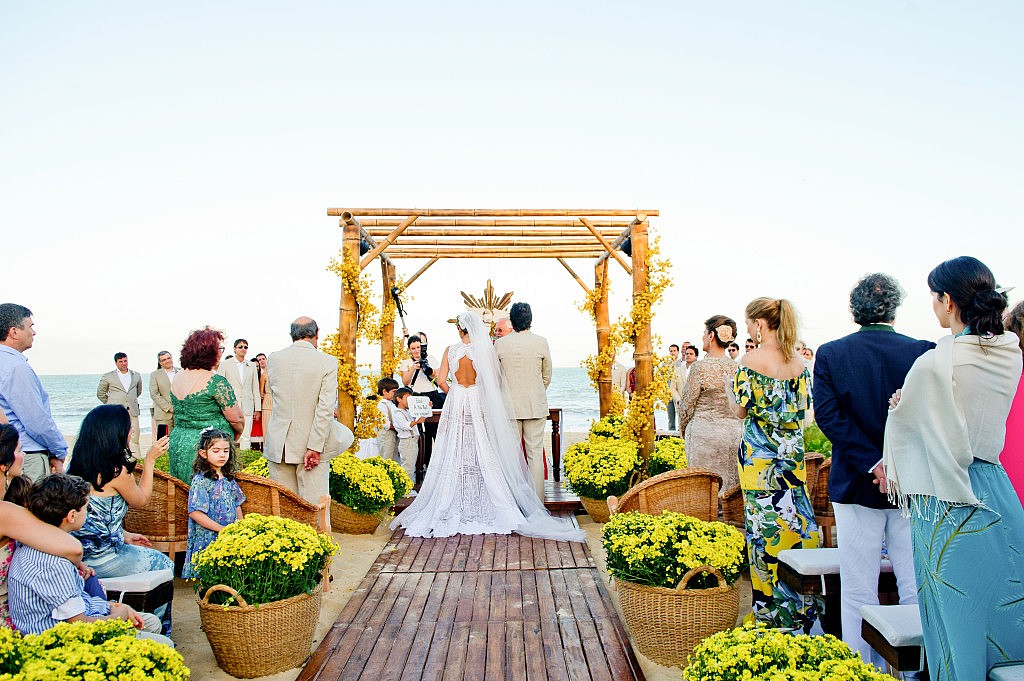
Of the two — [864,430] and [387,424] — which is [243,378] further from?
[864,430]

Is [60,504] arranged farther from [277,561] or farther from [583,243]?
[583,243]

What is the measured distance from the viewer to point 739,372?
392 cm

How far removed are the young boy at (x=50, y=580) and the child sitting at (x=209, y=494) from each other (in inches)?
50.0

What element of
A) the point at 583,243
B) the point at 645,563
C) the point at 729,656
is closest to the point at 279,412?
the point at 645,563

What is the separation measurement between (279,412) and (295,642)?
2.31 m

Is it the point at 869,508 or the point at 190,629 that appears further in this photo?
the point at 190,629

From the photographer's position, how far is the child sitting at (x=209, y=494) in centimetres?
421

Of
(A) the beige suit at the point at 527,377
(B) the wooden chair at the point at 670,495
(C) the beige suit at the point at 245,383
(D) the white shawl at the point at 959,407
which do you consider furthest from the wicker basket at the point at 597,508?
(C) the beige suit at the point at 245,383

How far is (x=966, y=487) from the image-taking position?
2076 millimetres

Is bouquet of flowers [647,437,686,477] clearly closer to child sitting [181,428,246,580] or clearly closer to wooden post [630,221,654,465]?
wooden post [630,221,654,465]

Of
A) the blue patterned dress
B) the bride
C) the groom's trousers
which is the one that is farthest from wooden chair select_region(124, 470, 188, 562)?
the groom's trousers

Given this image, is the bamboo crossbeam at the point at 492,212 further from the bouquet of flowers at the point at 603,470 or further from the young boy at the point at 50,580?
the young boy at the point at 50,580

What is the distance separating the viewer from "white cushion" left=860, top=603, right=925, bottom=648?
89.0 inches

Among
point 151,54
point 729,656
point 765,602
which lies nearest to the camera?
point 729,656
